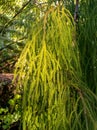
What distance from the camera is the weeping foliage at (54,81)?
3.13 feet

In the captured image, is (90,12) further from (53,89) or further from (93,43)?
(53,89)

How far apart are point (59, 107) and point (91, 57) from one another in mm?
208

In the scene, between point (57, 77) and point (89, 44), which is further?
point (89, 44)

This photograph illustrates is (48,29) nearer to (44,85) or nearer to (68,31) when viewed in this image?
(68,31)

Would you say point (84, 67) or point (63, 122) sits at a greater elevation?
point (84, 67)

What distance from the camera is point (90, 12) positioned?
45.2 inches

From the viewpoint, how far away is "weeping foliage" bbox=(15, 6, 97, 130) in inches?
37.6

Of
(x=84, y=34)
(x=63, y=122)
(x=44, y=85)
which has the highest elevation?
(x=84, y=34)

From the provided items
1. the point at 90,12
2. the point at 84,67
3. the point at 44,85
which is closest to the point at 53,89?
the point at 44,85

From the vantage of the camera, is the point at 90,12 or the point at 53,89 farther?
the point at 90,12

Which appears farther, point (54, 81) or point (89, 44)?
point (89, 44)

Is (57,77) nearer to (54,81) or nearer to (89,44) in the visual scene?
(54,81)

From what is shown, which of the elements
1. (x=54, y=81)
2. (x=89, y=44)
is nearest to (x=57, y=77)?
(x=54, y=81)

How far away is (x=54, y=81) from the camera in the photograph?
0.95 metres
